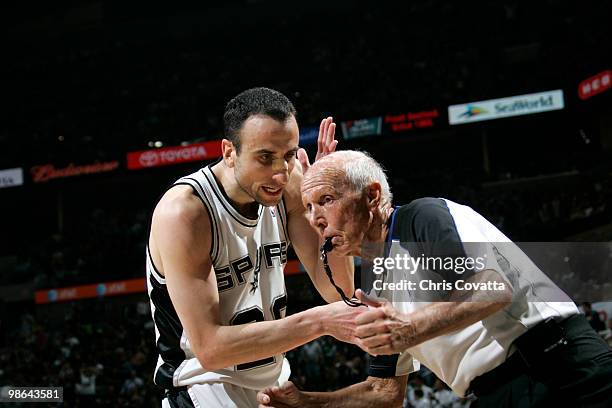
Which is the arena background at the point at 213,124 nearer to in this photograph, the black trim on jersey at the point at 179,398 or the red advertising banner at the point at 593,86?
the red advertising banner at the point at 593,86

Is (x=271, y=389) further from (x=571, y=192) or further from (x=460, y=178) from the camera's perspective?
(x=460, y=178)

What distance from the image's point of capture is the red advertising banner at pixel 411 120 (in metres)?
19.2

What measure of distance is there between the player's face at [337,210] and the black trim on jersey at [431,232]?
0.55 ft

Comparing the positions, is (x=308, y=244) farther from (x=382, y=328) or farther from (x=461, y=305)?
(x=461, y=305)

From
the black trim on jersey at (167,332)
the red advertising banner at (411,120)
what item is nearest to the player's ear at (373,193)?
the black trim on jersey at (167,332)

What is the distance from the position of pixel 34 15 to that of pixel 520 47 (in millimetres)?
18442

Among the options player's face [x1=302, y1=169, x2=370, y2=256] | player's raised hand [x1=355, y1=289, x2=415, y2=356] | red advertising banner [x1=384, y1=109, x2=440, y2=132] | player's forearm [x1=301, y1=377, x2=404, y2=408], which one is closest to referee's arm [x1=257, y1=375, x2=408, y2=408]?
player's forearm [x1=301, y1=377, x2=404, y2=408]

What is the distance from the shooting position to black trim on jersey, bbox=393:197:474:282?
2.39 metres

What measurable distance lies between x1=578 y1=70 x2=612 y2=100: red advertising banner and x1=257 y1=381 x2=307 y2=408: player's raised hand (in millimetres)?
16482

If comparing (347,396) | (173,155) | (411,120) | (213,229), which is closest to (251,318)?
(213,229)

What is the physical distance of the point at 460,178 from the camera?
18.4 m

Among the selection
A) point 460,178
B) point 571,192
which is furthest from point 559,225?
point 460,178

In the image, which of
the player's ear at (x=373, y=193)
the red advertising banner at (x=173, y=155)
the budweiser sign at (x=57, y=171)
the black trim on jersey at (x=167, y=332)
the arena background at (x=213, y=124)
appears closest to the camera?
the player's ear at (x=373, y=193)

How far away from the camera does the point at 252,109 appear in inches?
129
